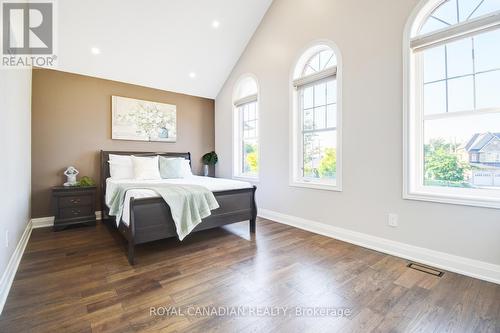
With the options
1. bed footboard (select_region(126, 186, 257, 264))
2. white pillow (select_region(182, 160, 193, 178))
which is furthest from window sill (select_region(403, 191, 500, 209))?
white pillow (select_region(182, 160, 193, 178))

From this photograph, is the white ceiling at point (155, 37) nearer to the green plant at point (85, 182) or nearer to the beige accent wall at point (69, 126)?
the beige accent wall at point (69, 126)

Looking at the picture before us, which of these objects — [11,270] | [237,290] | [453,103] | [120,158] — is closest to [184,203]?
[237,290]

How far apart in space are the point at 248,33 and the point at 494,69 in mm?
3613

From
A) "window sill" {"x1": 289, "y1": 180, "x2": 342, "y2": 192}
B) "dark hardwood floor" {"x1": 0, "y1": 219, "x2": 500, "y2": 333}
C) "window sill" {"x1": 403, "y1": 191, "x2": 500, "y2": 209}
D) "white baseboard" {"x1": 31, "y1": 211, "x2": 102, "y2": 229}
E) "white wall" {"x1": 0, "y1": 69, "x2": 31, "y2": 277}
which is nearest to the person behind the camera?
"dark hardwood floor" {"x1": 0, "y1": 219, "x2": 500, "y2": 333}

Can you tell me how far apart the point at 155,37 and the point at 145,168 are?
85.8 inches

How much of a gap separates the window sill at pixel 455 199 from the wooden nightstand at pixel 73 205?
175 inches

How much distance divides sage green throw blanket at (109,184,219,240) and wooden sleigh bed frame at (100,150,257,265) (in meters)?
0.10

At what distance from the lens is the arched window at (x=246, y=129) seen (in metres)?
4.81

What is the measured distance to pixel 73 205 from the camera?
373 centimetres

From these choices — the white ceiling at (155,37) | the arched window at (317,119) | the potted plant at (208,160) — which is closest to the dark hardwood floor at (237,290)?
the arched window at (317,119)

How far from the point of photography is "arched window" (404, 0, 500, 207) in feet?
7.20
